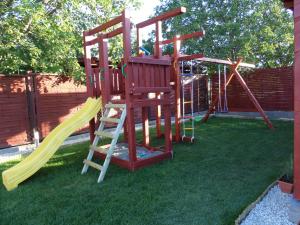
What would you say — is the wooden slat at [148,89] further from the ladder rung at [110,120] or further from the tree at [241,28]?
the tree at [241,28]

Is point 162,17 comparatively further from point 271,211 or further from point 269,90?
point 269,90

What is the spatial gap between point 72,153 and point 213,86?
7915 mm

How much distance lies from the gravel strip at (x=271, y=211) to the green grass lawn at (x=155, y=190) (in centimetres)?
16

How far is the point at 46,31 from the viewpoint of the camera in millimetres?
5875

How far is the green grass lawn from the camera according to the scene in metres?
2.73

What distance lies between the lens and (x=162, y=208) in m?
2.88

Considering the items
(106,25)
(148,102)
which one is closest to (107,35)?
(106,25)

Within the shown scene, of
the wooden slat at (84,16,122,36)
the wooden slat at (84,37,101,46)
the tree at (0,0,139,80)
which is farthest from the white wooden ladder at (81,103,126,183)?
the tree at (0,0,139,80)

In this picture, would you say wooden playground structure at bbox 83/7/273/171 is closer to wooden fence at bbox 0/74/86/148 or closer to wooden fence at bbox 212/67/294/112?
wooden fence at bbox 0/74/86/148

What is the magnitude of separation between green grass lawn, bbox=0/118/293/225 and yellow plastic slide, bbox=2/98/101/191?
163mm

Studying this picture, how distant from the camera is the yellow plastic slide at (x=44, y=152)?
147 inches

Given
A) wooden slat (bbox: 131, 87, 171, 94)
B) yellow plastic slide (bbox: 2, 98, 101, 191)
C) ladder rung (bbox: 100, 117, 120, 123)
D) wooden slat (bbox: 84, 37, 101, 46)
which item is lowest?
yellow plastic slide (bbox: 2, 98, 101, 191)

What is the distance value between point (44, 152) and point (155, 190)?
6.41ft

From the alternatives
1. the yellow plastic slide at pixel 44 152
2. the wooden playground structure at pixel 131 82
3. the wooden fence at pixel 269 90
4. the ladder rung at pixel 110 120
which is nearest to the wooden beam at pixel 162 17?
the wooden playground structure at pixel 131 82
